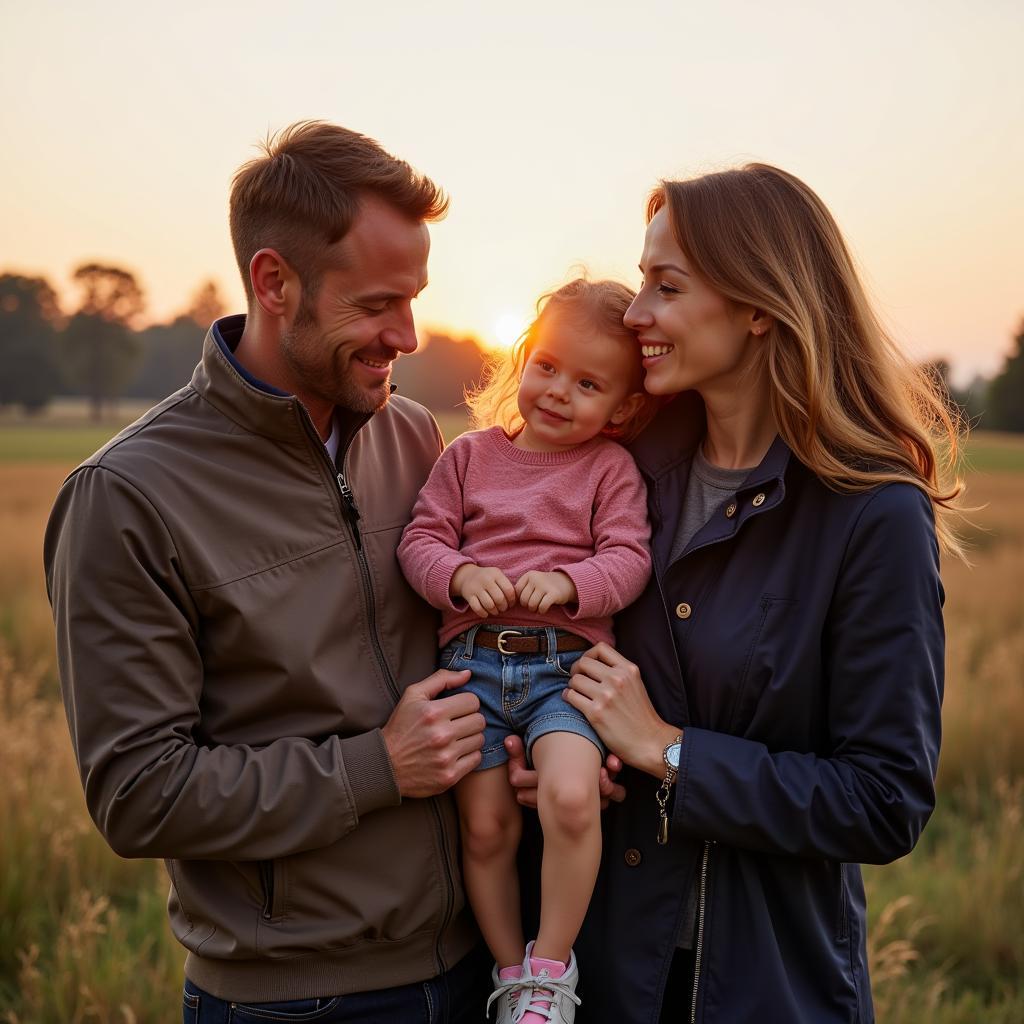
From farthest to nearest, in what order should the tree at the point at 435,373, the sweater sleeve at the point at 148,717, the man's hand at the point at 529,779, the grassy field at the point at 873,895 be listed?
the tree at the point at 435,373 → the grassy field at the point at 873,895 → the man's hand at the point at 529,779 → the sweater sleeve at the point at 148,717

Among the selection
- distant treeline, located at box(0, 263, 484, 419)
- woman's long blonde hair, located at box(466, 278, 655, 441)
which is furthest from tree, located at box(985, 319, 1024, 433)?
woman's long blonde hair, located at box(466, 278, 655, 441)

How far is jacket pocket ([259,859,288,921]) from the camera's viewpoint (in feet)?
7.42

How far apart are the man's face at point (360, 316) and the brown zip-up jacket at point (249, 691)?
196 millimetres

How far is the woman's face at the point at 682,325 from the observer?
8.18 ft

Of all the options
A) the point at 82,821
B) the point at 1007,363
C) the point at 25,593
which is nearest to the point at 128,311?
the point at 1007,363

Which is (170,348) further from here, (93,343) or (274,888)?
(274,888)

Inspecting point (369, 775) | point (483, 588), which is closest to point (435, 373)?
point (483, 588)

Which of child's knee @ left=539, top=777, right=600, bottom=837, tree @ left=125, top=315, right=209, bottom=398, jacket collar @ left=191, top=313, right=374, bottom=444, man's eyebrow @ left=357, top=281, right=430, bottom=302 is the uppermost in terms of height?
man's eyebrow @ left=357, top=281, right=430, bottom=302

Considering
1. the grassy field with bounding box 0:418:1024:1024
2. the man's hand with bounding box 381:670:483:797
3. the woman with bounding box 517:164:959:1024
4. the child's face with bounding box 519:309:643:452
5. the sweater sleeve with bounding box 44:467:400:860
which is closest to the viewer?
the sweater sleeve with bounding box 44:467:400:860

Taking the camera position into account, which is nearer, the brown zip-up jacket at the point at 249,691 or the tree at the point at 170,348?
the brown zip-up jacket at the point at 249,691

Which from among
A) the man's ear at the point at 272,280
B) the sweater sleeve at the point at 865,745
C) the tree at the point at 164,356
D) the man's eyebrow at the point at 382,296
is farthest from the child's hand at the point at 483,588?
the tree at the point at 164,356

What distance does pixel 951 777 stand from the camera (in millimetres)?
5906

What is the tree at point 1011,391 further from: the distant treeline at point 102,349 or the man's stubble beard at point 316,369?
the man's stubble beard at point 316,369

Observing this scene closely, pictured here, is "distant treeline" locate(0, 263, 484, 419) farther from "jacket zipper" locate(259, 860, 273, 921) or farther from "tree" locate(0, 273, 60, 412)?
"jacket zipper" locate(259, 860, 273, 921)
